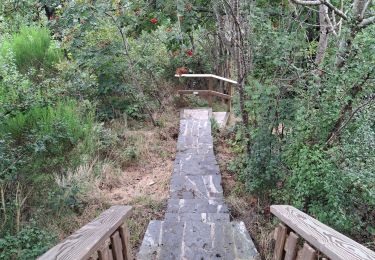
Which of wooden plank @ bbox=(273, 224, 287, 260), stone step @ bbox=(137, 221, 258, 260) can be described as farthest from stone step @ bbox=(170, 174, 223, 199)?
wooden plank @ bbox=(273, 224, 287, 260)

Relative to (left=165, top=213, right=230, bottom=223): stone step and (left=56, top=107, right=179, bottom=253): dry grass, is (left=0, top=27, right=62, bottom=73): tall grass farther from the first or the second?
(left=165, top=213, right=230, bottom=223): stone step

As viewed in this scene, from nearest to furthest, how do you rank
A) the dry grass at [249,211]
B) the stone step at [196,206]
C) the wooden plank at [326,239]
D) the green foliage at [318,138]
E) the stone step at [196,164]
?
1. the wooden plank at [326,239]
2. the green foliage at [318,138]
3. the dry grass at [249,211]
4. the stone step at [196,206]
5. the stone step at [196,164]

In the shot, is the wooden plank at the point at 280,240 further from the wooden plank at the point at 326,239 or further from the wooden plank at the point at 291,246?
the wooden plank at the point at 326,239

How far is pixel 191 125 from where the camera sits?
7129 millimetres

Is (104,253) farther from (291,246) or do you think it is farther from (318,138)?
(318,138)

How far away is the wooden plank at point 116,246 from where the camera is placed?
1994 mm

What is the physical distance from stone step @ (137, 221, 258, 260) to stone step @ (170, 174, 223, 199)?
83cm

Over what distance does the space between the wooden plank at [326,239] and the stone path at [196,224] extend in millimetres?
1343

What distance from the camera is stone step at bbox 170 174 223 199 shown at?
4387mm

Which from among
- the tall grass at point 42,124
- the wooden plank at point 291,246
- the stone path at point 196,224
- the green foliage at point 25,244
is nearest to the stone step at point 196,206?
the stone path at point 196,224

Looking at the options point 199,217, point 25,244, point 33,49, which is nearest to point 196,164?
point 199,217

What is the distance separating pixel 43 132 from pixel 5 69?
3.83ft

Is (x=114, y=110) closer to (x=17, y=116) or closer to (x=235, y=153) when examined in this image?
(x=235, y=153)

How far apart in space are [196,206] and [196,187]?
530 mm
